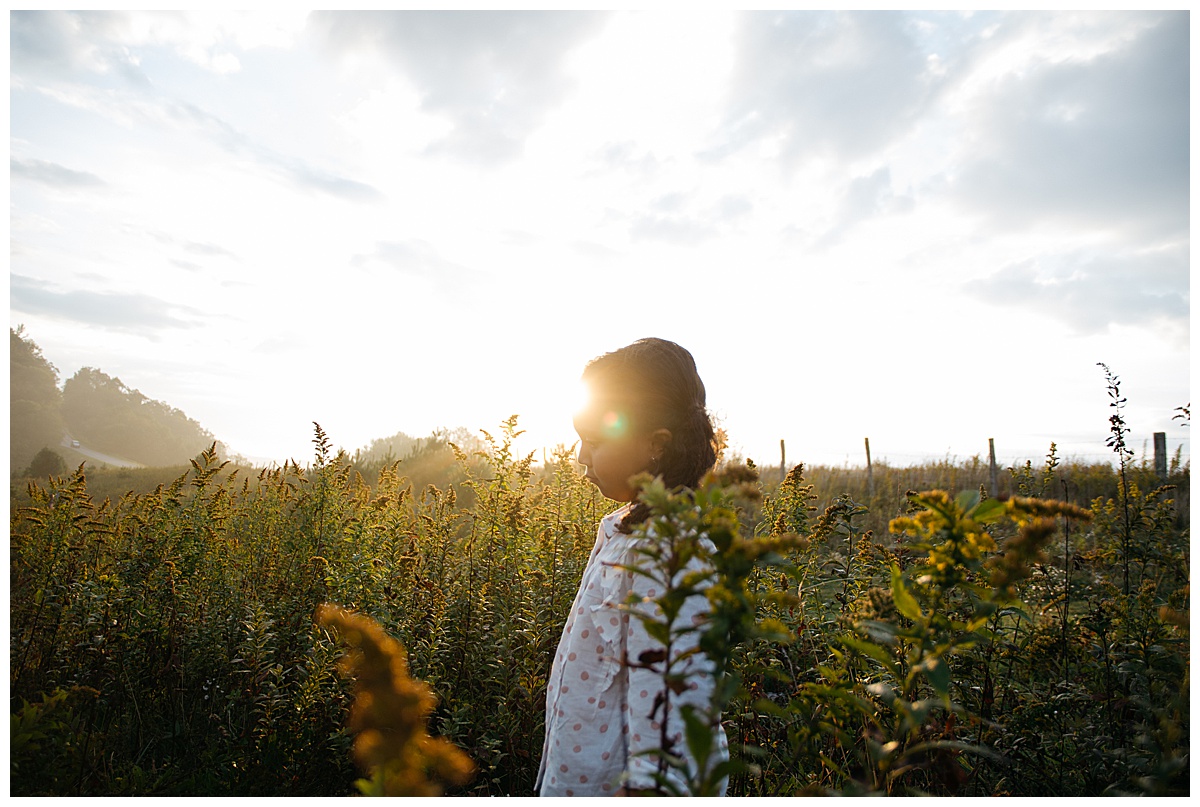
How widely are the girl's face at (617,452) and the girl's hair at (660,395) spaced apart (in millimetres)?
28

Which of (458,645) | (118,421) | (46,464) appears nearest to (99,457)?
(118,421)

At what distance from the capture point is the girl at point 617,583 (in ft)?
4.57

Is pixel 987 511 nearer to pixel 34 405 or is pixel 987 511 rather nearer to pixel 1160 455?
pixel 1160 455

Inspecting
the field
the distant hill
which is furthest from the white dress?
the distant hill

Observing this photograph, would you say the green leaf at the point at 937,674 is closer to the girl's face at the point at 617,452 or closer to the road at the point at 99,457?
the girl's face at the point at 617,452

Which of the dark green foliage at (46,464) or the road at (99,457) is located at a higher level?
the road at (99,457)

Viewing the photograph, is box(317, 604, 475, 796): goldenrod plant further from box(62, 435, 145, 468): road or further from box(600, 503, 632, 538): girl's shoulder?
box(62, 435, 145, 468): road

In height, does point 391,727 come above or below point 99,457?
below

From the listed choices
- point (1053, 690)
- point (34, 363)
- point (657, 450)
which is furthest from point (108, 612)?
point (34, 363)

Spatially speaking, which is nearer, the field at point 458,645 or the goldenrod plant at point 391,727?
the goldenrod plant at point 391,727

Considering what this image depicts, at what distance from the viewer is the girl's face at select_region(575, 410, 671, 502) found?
66.2 inches

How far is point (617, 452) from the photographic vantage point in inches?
66.1

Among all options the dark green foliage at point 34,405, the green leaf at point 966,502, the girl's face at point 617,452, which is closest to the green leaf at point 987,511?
the green leaf at point 966,502

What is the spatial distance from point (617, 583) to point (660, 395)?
49 cm
